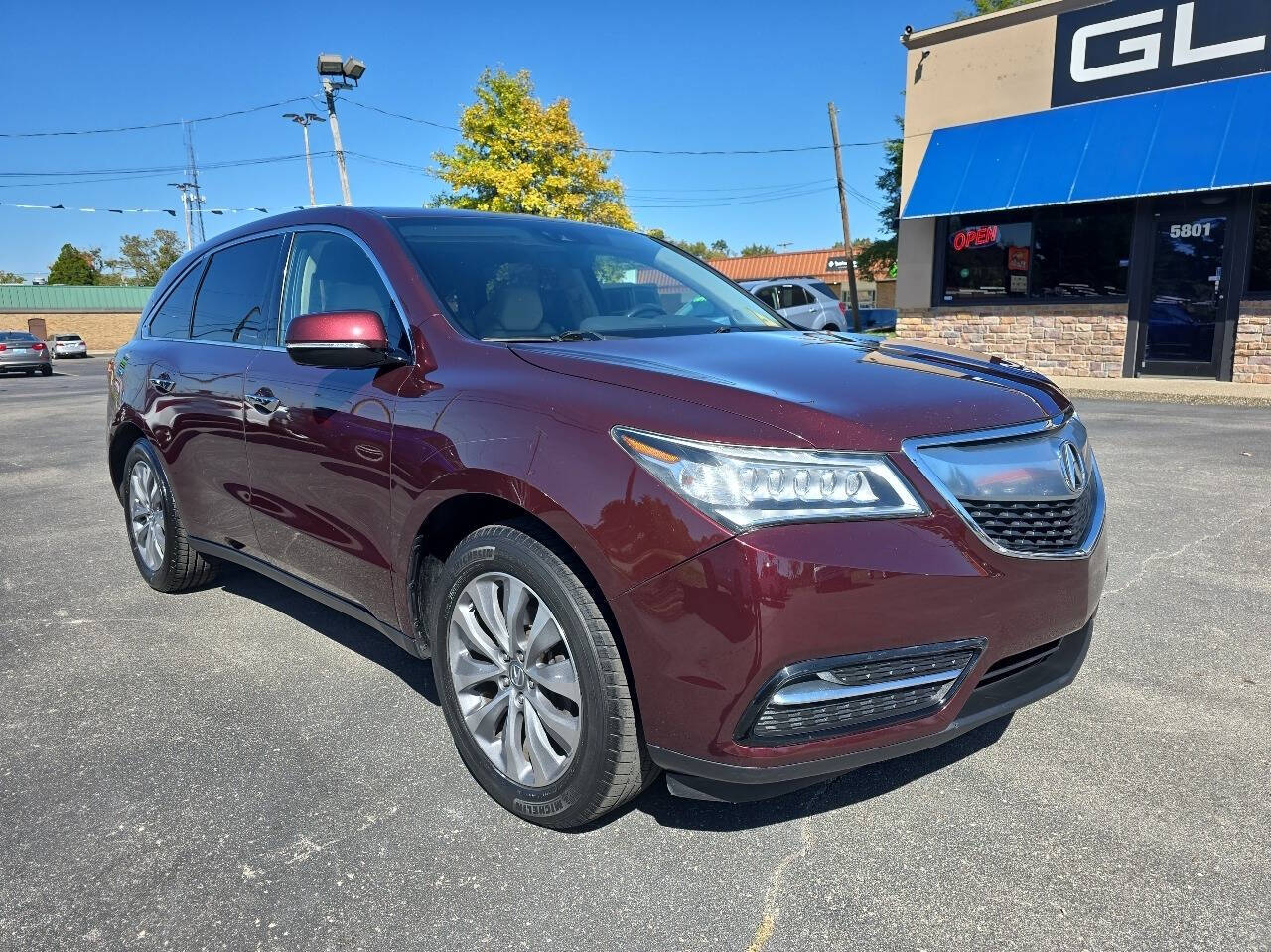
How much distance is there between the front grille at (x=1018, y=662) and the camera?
2215 millimetres

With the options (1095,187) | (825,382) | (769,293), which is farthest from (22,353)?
(825,382)

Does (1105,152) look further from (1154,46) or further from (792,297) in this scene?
(792,297)

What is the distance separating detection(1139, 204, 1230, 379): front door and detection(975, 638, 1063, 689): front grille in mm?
14666

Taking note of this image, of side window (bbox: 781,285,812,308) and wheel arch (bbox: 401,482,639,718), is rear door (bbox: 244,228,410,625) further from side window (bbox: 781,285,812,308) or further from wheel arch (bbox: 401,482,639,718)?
side window (bbox: 781,285,812,308)

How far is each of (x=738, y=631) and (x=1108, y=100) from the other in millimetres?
16298

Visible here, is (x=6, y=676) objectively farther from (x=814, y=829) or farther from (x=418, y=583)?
(x=814, y=829)

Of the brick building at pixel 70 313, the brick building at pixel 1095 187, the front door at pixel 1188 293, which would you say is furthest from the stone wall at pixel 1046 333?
the brick building at pixel 70 313

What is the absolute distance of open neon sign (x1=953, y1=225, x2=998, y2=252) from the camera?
16250mm

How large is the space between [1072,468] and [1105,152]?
1449 cm

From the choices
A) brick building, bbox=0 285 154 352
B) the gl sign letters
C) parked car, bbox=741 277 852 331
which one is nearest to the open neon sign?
the gl sign letters

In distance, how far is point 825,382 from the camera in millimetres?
2350

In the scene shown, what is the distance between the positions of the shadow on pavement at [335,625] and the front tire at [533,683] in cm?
74

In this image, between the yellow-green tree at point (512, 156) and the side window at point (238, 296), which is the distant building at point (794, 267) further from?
the side window at point (238, 296)

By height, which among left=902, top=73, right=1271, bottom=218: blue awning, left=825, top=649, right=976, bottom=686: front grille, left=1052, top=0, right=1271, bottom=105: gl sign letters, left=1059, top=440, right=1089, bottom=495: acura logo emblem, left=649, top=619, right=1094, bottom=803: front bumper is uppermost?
left=1052, top=0, right=1271, bottom=105: gl sign letters
